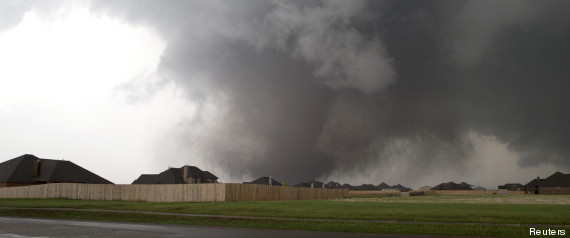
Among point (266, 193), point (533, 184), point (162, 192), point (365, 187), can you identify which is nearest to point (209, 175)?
point (266, 193)

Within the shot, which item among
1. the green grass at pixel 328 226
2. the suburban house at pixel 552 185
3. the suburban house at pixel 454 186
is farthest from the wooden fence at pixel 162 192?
the suburban house at pixel 454 186

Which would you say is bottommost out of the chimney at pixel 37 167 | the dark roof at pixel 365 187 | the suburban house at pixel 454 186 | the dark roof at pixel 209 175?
the dark roof at pixel 365 187

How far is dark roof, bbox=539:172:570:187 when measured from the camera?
348 ft

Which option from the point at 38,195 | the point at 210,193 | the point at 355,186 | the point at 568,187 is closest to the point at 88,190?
the point at 38,195

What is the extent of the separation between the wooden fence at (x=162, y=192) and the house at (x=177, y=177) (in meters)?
27.5

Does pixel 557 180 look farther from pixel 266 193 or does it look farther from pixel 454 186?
pixel 266 193

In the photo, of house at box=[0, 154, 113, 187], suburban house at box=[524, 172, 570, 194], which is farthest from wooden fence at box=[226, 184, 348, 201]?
suburban house at box=[524, 172, 570, 194]

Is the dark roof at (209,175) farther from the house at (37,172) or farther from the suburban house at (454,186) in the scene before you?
the suburban house at (454,186)

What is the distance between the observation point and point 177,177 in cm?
8550

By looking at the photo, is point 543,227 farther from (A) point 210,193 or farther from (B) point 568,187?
(B) point 568,187

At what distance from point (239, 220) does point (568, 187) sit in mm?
108738

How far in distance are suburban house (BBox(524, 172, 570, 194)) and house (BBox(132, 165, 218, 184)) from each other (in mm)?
82997

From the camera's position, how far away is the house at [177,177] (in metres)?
84.5

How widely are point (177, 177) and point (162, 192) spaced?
39337 mm
